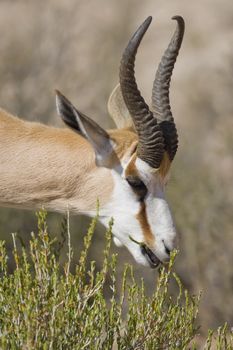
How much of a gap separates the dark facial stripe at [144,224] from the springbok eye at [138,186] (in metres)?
0.06

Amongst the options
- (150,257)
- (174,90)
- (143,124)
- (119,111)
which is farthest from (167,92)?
(174,90)

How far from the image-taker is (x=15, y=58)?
19281 millimetres

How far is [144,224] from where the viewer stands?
6875 millimetres

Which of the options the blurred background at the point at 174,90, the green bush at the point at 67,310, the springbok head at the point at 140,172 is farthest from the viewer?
the blurred background at the point at 174,90

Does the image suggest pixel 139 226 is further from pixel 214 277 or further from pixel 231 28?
pixel 231 28

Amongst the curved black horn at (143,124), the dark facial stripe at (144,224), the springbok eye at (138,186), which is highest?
the curved black horn at (143,124)

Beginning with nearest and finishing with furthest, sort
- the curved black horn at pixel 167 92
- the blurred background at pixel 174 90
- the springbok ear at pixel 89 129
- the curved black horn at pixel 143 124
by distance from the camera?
the springbok ear at pixel 89 129
the curved black horn at pixel 143 124
the curved black horn at pixel 167 92
the blurred background at pixel 174 90

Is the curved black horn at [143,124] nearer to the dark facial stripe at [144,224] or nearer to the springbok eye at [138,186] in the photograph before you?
the springbok eye at [138,186]

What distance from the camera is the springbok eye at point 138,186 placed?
22.6 feet

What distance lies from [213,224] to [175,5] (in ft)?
64.7

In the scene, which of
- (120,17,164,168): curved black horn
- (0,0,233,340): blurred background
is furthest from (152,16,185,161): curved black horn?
(0,0,233,340): blurred background

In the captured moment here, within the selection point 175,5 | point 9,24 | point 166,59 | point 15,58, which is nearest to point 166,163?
point 166,59

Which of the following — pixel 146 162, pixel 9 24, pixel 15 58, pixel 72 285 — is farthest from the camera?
pixel 9 24

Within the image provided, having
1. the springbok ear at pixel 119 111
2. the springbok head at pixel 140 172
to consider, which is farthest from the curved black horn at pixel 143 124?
the springbok ear at pixel 119 111
